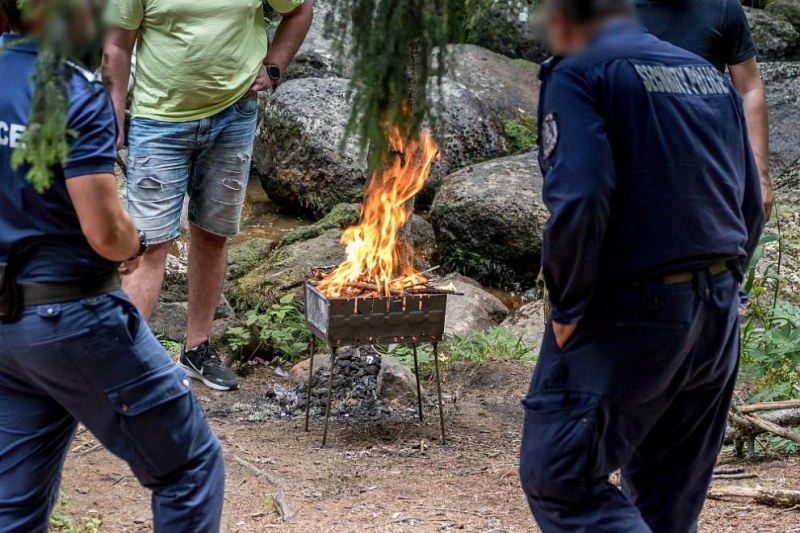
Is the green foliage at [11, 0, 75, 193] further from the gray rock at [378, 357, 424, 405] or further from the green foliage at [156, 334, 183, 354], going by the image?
the green foliage at [156, 334, 183, 354]

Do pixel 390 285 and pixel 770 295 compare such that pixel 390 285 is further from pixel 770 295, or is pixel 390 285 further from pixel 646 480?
pixel 770 295

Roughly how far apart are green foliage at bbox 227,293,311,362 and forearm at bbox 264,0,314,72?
1.94 m

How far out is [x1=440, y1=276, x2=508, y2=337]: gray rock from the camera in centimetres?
832

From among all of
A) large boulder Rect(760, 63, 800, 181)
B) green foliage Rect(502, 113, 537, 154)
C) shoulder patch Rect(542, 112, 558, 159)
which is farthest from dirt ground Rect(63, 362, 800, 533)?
green foliage Rect(502, 113, 537, 154)

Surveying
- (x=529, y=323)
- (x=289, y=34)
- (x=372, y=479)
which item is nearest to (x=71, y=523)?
(x=372, y=479)

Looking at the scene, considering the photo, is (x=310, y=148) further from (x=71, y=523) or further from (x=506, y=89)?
(x=71, y=523)

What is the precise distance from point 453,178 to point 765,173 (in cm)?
549

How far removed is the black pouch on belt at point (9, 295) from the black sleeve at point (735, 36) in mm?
3172

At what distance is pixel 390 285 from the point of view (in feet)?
18.2

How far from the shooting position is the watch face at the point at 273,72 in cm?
601

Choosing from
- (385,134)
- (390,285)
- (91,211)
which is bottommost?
(390,285)

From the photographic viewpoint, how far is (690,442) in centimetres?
339

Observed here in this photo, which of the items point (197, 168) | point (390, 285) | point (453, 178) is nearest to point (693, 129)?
point (390, 285)

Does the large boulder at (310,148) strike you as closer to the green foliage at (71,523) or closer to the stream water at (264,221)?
the stream water at (264,221)
